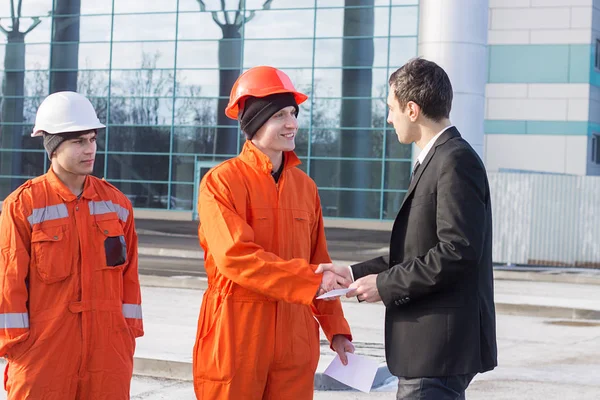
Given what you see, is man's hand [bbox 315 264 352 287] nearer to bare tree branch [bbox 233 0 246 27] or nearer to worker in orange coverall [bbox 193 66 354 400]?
worker in orange coverall [bbox 193 66 354 400]

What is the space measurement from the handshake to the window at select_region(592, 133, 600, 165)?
3441 centimetres

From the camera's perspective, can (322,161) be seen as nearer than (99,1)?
Yes

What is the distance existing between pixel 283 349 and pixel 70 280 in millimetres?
1014

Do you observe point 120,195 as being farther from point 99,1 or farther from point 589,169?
point 99,1

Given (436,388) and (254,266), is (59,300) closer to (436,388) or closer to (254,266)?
(254,266)

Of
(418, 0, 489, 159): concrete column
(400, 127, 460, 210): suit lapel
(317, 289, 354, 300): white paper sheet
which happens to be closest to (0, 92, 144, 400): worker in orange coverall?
(317, 289, 354, 300): white paper sheet

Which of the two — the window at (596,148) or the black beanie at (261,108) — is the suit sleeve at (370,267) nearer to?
the black beanie at (261,108)

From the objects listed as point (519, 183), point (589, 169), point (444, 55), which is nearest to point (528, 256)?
point (519, 183)

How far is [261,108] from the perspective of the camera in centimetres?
484

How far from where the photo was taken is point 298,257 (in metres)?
4.82

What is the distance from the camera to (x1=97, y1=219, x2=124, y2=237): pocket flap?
503cm

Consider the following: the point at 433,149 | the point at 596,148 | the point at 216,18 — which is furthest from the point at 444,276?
the point at 216,18

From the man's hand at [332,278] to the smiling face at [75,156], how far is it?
1238 millimetres

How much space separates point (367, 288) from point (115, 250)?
1353 mm
